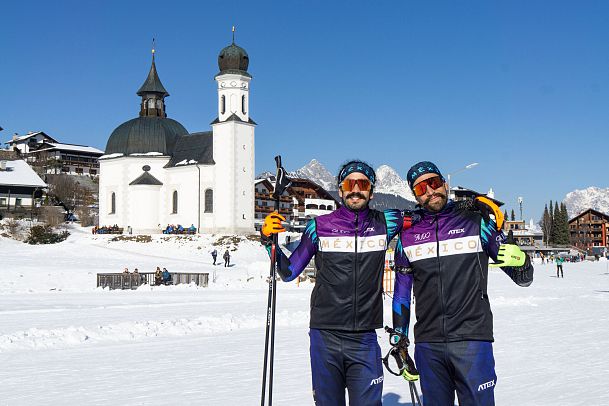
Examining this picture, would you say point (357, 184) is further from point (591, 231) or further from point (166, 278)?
point (591, 231)

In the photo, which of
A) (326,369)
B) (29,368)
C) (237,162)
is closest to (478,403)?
(326,369)

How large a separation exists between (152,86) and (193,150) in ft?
43.1

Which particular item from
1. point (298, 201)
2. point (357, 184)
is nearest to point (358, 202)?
point (357, 184)

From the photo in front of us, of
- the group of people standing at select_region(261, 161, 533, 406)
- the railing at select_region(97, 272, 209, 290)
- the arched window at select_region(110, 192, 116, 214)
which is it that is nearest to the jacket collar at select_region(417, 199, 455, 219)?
the group of people standing at select_region(261, 161, 533, 406)

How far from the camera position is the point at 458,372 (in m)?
4.73

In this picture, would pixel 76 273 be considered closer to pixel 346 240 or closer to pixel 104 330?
pixel 104 330

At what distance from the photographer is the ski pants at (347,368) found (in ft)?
16.0

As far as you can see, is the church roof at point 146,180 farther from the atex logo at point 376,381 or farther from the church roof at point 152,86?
the atex logo at point 376,381

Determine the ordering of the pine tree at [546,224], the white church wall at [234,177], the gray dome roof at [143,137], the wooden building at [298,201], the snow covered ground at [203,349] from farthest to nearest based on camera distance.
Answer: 1. the pine tree at [546,224]
2. the wooden building at [298,201]
3. the gray dome roof at [143,137]
4. the white church wall at [234,177]
5. the snow covered ground at [203,349]

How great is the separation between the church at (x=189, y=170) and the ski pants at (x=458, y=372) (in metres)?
59.0

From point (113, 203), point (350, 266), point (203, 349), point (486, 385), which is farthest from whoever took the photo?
point (113, 203)

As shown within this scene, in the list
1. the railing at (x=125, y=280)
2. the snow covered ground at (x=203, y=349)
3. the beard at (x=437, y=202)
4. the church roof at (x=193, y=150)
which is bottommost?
the snow covered ground at (x=203, y=349)

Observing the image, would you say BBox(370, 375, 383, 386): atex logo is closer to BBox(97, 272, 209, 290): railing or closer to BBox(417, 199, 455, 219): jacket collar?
BBox(417, 199, 455, 219): jacket collar

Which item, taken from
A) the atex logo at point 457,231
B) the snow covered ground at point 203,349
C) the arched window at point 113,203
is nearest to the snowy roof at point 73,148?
the arched window at point 113,203
